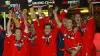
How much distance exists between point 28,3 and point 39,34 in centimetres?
125

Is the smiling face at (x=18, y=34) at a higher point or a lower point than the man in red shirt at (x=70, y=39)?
higher

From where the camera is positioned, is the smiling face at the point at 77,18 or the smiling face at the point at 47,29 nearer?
the smiling face at the point at 47,29

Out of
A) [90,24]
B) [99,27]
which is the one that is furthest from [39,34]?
[99,27]

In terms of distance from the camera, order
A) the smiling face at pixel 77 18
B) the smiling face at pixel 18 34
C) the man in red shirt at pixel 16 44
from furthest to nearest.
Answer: the smiling face at pixel 77 18, the man in red shirt at pixel 16 44, the smiling face at pixel 18 34

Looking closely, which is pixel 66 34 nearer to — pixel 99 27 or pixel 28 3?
pixel 28 3

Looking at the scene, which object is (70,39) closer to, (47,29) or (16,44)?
(47,29)

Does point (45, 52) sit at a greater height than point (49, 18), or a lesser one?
lesser

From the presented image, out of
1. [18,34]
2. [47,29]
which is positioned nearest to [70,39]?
[47,29]

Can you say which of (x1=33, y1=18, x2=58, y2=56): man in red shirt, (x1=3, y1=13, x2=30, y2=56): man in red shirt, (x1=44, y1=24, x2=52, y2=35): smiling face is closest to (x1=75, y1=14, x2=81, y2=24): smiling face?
(x1=33, y1=18, x2=58, y2=56): man in red shirt

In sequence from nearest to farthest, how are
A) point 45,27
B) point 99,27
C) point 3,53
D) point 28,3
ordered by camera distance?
point 45,27, point 3,53, point 28,3, point 99,27

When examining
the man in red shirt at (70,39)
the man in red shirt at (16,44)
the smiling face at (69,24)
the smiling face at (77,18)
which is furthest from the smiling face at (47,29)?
the smiling face at (77,18)

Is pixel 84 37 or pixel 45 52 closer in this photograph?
pixel 45 52

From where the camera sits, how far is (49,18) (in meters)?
6.14

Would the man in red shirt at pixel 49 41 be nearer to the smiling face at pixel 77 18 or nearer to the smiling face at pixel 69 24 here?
the smiling face at pixel 69 24
